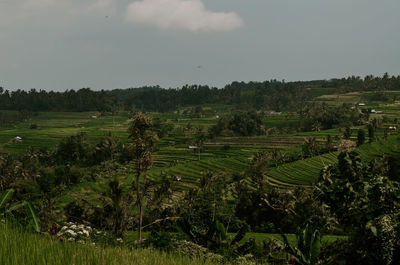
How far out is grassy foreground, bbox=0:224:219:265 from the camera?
4.96 meters

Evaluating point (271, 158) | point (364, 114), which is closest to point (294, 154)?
point (271, 158)

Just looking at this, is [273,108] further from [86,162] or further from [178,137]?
[86,162]

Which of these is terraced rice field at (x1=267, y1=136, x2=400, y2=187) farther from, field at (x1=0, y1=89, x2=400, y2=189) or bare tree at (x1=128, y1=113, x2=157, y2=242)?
bare tree at (x1=128, y1=113, x2=157, y2=242)

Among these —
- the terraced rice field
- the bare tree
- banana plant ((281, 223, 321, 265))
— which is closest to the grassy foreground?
banana plant ((281, 223, 321, 265))

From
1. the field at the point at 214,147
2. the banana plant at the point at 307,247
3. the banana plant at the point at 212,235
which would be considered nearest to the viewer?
the banana plant at the point at 307,247

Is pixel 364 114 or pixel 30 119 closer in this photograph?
pixel 364 114

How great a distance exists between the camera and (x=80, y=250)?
550cm

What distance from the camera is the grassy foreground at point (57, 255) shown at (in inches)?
195

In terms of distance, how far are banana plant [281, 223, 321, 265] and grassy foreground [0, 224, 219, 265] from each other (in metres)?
6.23

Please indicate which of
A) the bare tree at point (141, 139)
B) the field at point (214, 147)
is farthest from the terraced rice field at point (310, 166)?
the bare tree at point (141, 139)

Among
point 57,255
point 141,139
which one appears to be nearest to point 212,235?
point 141,139

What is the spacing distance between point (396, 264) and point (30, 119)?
162 metres

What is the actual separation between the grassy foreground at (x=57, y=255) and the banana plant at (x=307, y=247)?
6226 mm

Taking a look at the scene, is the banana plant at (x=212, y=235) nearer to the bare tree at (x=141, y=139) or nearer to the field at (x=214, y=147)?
the bare tree at (x=141, y=139)
